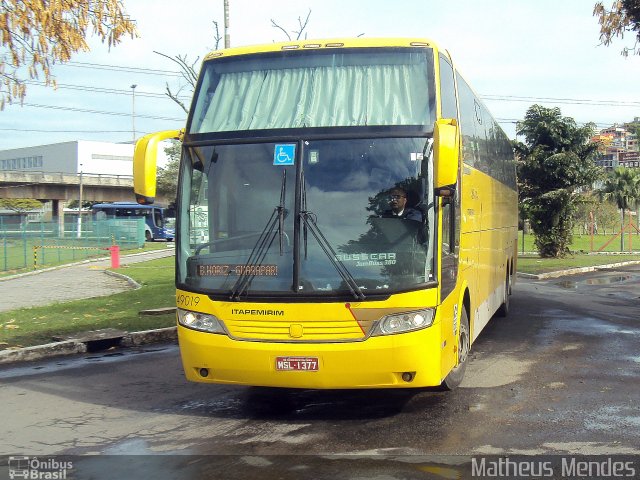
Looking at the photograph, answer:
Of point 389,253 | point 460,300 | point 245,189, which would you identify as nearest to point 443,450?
point 389,253

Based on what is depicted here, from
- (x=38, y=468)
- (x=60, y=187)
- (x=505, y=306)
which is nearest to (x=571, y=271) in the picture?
(x=505, y=306)

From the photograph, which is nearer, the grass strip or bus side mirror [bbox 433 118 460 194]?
bus side mirror [bbox 433 118 460 194]

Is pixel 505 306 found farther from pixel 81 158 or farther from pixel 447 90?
pixel 81 158

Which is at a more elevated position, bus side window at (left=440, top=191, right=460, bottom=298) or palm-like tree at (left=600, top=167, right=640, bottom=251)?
palm-like tree at (left=600, top=167, right=640, bottom=251)

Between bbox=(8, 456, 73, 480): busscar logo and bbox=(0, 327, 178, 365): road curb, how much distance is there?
525 cm

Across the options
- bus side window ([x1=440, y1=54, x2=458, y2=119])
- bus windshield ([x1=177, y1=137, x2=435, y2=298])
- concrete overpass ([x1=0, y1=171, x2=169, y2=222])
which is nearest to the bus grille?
bus windshield ([x1=177, y1=137, x2=435, y2=298])

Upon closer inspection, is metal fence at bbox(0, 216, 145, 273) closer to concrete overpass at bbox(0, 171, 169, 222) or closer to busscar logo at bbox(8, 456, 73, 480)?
concrete overpass at bbox(0, 171, 169, 222)

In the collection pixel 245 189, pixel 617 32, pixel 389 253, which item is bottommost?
pixel 389 253

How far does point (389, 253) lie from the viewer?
6426mm

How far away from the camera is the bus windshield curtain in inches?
269

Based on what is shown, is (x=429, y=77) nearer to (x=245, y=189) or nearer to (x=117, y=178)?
(x=245, y=189)

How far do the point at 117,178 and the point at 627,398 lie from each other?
74.8 metres

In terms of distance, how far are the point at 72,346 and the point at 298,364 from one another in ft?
20.8

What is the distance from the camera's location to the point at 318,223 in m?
6.52
